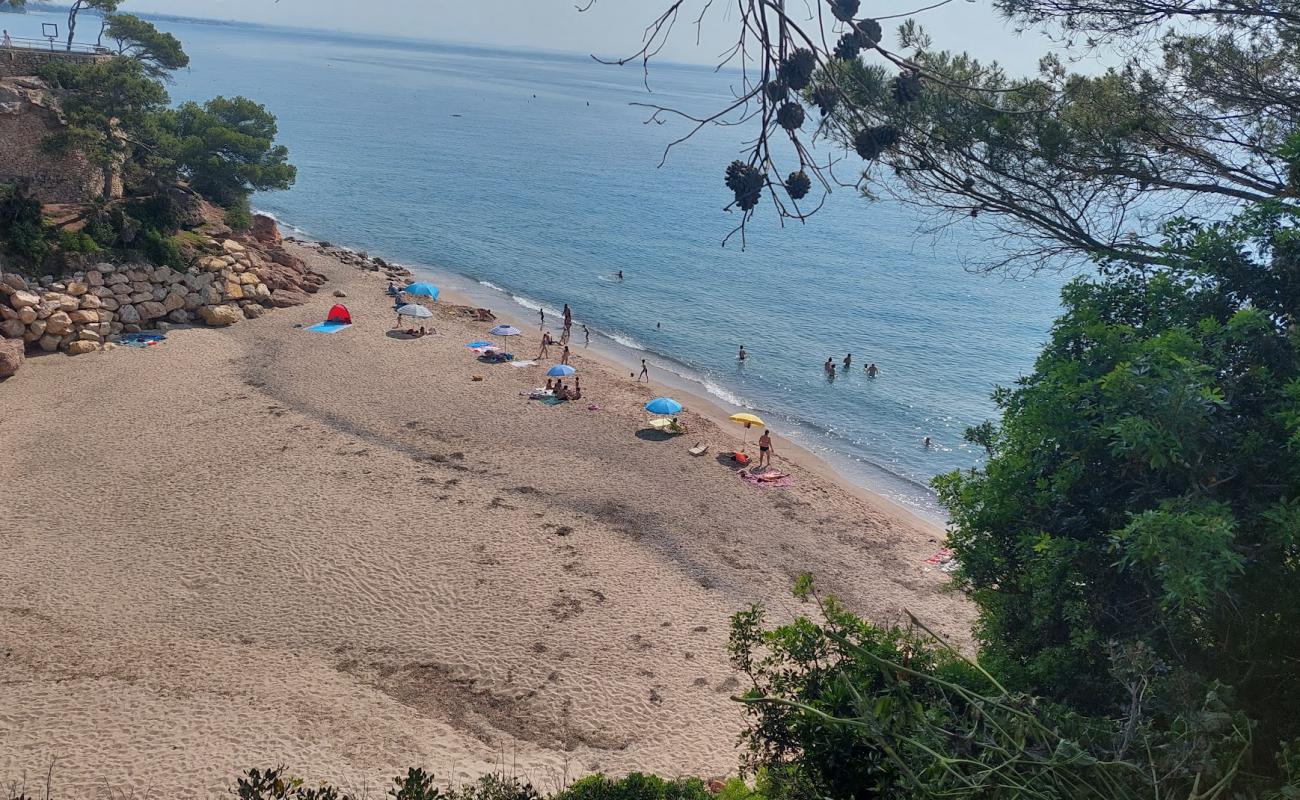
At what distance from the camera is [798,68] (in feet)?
11.3

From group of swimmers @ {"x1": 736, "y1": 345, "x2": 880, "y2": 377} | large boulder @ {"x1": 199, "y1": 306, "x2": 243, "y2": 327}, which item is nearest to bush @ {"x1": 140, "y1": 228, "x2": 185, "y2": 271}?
large boulder @ {"x1": 199, "y1": 306, "x2": 243, "y2": 327}

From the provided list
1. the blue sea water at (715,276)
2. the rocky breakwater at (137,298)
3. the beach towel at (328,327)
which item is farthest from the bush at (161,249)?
the blue sea water at (715,276)

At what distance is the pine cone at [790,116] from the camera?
3.50 meters

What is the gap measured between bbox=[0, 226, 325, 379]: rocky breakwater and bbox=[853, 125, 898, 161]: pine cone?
26.5 metres

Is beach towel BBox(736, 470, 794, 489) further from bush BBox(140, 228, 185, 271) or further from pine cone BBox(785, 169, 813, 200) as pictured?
bush BBox(140, 228, 185, 271)

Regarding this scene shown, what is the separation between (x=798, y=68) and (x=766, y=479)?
1955cm

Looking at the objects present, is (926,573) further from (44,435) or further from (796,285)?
(796,285)

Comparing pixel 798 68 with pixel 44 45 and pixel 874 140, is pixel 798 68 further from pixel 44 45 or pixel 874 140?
pixel 44 45

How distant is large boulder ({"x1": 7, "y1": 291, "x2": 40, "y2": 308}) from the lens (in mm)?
24375

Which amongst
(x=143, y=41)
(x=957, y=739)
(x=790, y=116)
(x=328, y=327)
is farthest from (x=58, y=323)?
(x=790, y=116)

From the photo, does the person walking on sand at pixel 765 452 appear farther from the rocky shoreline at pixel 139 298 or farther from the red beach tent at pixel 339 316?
the rocky shoreline at pixel 139 298

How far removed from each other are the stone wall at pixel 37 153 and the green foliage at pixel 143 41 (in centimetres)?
1325

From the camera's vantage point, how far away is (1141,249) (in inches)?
374

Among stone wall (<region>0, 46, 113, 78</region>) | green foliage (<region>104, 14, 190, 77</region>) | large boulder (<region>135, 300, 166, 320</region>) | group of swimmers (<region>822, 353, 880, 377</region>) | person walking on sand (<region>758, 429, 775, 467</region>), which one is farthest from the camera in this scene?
green foliage (<region>104, 14, 190, 77</region>)
